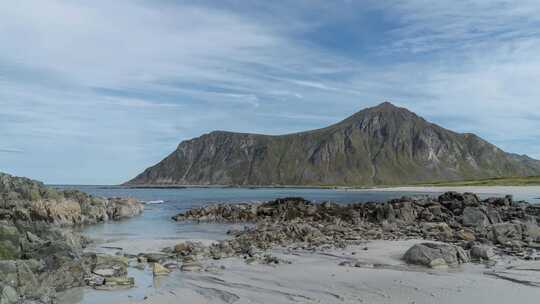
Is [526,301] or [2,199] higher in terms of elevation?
[2,199]

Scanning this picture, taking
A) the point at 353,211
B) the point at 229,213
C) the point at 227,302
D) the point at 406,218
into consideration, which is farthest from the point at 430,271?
the point at 229,213

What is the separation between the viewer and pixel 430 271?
17.9 m

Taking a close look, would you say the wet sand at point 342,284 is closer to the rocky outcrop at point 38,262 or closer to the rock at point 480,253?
the rock at point 480,253

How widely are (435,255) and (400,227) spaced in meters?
15.4

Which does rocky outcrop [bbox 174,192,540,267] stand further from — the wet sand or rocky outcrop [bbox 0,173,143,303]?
rocky outcrop [bbox 0,173,143,303]

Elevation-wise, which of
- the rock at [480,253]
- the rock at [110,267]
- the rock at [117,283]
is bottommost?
the rock at [117,283]

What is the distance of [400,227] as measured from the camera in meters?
34.3

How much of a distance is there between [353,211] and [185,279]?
27.5 metres

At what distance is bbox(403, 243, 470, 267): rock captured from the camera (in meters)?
18.9

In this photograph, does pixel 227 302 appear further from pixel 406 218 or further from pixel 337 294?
pixel 406 218

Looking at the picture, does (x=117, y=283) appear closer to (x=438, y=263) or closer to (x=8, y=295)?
(x=8, y=295)

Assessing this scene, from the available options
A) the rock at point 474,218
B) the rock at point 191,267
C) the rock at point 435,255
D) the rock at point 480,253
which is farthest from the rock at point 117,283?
the rock at point 474,218

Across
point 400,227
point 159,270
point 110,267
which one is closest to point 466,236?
point 400,227

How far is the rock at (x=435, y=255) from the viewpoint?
18906 mm
